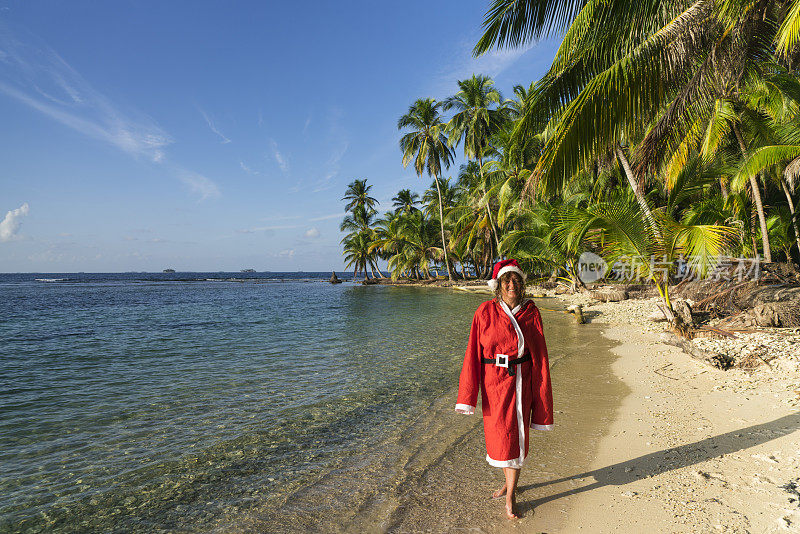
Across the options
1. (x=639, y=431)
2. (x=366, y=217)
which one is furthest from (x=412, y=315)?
(x=366, y=217)

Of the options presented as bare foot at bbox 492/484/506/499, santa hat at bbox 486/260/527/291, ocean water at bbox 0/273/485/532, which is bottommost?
ocean water at bbox 0/273/485/532

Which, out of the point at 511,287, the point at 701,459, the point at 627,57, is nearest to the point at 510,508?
the point at 511,287

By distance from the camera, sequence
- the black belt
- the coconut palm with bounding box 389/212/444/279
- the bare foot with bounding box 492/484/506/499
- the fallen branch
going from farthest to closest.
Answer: the coconut palm with bounding box 389/212/444/279
the fallen branch
the bare foot with bounding box 492/484/506/499
the black belt

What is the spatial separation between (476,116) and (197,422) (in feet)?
96.0

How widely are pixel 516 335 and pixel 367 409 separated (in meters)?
3.53

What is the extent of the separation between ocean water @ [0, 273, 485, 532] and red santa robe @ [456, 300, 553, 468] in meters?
1.57

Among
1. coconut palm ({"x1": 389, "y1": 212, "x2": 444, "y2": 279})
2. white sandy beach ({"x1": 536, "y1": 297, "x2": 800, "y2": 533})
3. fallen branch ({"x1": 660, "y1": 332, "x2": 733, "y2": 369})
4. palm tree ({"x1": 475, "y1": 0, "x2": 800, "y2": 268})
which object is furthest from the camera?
coconut palm ({"x1": 389, "y1": 212, "x2": 444, "y2": 279})

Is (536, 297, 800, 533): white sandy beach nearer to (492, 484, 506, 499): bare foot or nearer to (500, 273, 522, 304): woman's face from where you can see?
(492, 484, 506, 499): bare foot

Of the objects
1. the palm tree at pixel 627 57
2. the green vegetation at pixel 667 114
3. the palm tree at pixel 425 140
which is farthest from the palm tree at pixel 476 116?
the palm tree at pixel 627 57

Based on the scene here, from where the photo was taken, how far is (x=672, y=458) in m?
3.47

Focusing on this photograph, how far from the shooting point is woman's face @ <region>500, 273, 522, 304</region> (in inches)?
113

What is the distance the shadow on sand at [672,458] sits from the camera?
3.22 m

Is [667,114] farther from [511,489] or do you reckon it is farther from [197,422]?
[197,422]

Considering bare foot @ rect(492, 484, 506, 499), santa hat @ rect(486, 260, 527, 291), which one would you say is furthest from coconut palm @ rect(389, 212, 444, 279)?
santa hat @ rect(486, 260, 527, 291)
